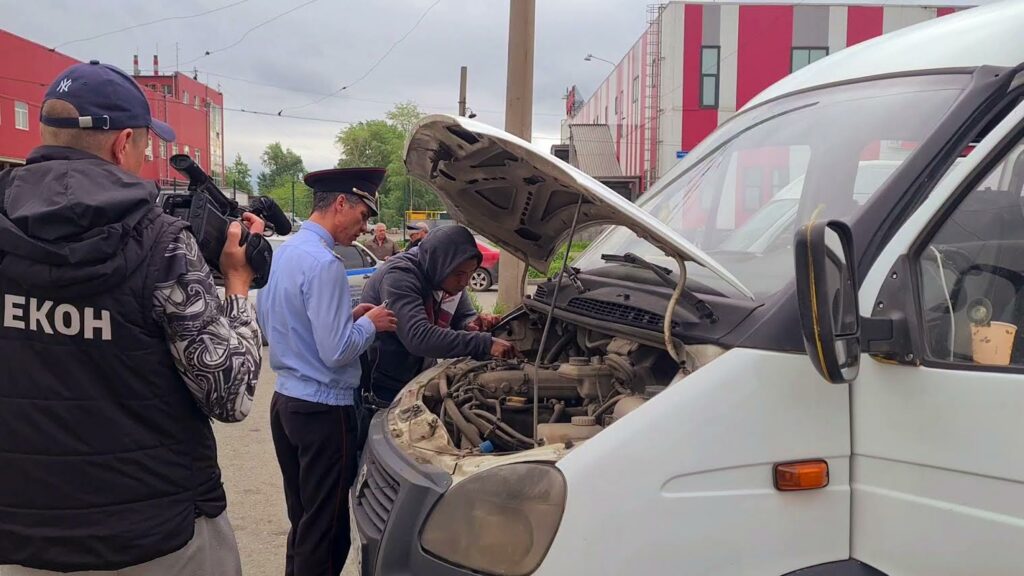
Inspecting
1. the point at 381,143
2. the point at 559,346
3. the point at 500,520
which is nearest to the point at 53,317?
the point at 500,520

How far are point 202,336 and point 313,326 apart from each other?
1269mm

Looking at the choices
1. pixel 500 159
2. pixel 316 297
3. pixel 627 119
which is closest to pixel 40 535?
pixel 316 297

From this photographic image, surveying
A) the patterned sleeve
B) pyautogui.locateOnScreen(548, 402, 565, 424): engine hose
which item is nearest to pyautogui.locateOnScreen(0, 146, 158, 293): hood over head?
the patterned sleeve

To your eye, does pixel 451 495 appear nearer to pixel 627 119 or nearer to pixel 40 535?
pixel 40 535

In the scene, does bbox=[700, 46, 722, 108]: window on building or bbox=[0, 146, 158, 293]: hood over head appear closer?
bbox=[0, 146, 158, 293]: hood over head

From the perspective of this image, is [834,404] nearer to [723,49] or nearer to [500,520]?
[500,520]

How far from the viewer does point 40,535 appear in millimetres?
1875

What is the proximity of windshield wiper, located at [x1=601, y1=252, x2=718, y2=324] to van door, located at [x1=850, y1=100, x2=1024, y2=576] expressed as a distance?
388mm

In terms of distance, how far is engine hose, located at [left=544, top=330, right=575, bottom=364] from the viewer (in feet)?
10.7

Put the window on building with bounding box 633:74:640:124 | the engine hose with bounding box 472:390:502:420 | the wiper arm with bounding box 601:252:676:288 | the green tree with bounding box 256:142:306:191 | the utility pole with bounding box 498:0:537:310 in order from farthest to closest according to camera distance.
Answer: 1. the green tree with bounding box 256:142:306:191
2. the window on building with bounding box 633:74:640:124
3. the utility pole with bounding box 498:0:537:310
4. the engine hose with bounding box 472:390:502:420
5. the wiper arm with bounding box 601:252:676:288

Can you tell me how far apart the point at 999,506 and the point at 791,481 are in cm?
45

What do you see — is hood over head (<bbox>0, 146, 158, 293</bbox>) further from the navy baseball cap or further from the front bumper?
the front bumper

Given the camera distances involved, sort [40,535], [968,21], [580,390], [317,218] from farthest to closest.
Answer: [317,218] → [580,390] → [968,21] → [40,535]

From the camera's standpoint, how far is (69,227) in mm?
1768
